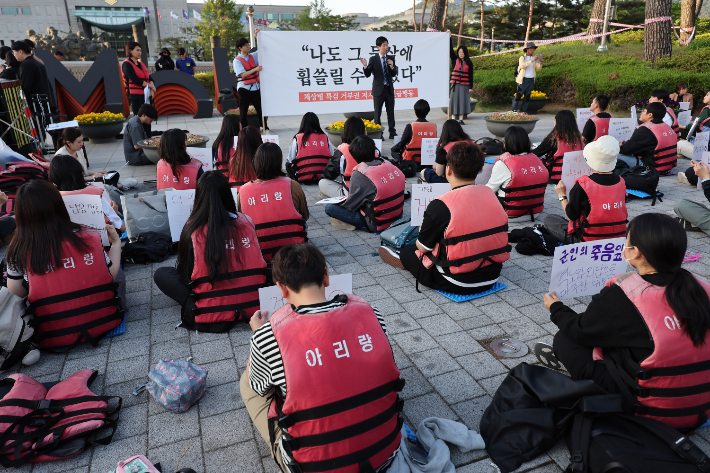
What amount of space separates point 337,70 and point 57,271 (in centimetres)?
931

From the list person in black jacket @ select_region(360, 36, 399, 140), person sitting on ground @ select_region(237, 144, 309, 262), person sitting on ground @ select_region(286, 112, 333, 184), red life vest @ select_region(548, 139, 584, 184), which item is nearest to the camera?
person sitting on ground @ select_region(237, 144, 309, 262)

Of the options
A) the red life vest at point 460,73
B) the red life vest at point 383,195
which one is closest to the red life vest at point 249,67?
the red life vest at point 460,73

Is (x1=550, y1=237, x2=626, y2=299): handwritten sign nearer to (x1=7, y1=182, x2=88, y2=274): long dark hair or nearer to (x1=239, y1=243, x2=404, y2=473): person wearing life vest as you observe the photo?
(x1=239, y1=243, x2=404, y2=473): person wearing life vest

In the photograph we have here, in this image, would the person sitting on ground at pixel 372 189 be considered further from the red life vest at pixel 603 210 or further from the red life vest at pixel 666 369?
the red life vest at pixel 666 369

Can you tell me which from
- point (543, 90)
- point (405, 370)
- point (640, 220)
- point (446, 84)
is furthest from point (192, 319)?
point (543, 90)

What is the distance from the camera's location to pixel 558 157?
7.72 metres

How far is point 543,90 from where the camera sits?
18.1 meters

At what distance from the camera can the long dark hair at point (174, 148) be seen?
5535mm

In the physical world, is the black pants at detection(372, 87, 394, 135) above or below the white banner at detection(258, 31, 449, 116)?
below

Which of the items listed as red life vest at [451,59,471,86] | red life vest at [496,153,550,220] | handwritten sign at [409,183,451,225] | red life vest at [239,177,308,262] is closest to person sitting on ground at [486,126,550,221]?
red life vest at [496,153,550,220]

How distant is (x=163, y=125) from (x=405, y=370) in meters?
13.5

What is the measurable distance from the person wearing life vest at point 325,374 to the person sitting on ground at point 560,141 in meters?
A: 6.11

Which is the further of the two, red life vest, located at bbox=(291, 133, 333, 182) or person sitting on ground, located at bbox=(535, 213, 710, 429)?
red life vest, located at bbox=(291, 133, 333, 182)

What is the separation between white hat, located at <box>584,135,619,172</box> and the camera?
4.50 m
